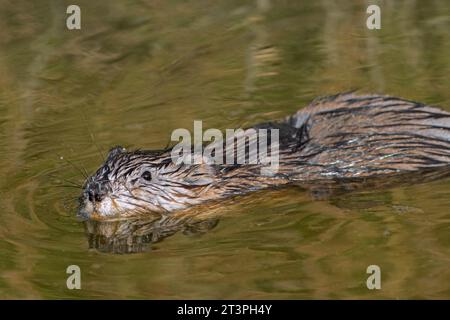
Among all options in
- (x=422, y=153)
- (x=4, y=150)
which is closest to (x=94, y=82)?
(x=4, y=150)

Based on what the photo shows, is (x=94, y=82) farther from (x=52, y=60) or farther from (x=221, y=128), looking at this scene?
(x=221, y=128)

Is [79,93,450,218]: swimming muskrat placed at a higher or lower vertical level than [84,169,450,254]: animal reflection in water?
higher

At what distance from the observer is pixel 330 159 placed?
8281mm

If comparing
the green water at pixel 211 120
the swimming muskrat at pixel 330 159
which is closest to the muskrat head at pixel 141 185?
the swimming muskrat at pixel 330 159

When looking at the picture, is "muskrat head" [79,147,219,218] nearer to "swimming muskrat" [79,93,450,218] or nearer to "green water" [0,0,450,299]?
"swimming muskrat" [79,93,450,218]

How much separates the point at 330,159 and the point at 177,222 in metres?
1.19

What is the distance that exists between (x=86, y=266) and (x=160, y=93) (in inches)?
136

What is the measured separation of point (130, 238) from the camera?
25.3 feet

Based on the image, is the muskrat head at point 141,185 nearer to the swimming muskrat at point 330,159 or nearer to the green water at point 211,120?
the swimming muskrat at point 330,159

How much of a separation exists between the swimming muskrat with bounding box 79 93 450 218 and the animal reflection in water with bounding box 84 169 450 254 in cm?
7

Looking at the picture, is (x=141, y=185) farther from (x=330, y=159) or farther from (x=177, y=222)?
(x=330, y=159)

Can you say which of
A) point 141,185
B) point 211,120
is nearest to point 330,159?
point 141,185

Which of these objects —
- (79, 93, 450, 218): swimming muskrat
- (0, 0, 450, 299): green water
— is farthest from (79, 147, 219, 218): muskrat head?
(0, 0, 450, 299): green water

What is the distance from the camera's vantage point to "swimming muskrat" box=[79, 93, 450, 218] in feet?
26.7
